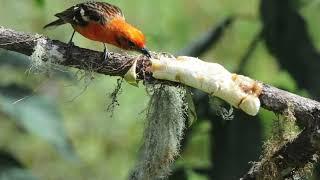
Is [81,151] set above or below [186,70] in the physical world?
below

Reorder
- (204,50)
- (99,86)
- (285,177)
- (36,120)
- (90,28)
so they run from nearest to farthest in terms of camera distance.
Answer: (285,177) → (90,28) → (36,120) → (204,50) → (99,86)

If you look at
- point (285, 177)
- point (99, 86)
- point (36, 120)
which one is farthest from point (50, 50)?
point (99, 86)

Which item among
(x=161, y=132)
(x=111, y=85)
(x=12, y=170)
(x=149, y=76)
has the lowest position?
(x=111, y=85)

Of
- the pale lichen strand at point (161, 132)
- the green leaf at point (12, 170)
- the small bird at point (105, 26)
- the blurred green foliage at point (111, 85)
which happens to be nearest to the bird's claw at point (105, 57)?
the small bird at point (105, 26)

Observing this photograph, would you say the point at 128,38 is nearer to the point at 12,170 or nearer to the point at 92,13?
the point at 92,13

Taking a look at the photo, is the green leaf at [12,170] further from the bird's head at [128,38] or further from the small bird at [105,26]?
the bird's head at [128,38]

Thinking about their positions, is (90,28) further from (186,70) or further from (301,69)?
(301,69)

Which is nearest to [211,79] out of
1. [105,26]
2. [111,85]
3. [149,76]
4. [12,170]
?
[149,76]
